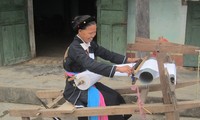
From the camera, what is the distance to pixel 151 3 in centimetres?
641

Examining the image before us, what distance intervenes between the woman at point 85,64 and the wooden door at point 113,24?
3271mm

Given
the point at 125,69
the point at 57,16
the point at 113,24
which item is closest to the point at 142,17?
the point at 113,24

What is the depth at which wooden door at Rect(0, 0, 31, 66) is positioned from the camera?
22.1 feet

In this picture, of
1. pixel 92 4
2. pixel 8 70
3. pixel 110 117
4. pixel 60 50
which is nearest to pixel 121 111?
pixel 110 117

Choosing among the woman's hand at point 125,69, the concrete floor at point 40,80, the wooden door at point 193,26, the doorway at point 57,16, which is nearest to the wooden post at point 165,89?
the woman's hand at point 125,69

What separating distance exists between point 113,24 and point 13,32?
219 centimetres

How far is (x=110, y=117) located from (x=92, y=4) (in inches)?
441

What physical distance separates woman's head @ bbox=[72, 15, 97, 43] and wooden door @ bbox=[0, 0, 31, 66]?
163 inches

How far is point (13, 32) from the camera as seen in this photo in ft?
22.8

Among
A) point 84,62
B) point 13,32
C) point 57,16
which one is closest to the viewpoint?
point 84,62

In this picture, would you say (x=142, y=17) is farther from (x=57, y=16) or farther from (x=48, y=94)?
(x=57, y=16)

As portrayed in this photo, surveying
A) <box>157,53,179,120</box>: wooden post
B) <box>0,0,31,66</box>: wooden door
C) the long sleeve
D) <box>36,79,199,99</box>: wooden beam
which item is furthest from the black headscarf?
<box>0,0,31,66</box>: wooden door

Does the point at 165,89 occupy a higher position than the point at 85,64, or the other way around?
the point at 85,64

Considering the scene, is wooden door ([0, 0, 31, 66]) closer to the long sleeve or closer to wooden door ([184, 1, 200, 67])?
wooden door ([184, 1, 200, 67])
